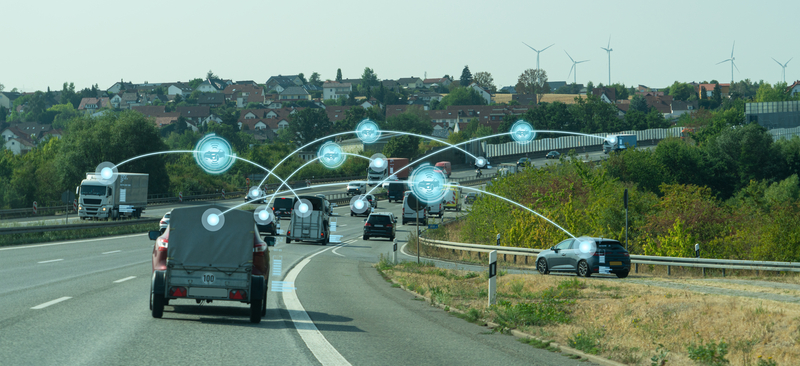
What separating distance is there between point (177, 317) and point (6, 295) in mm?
4499

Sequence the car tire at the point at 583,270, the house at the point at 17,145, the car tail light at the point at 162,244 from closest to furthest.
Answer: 1. the car tail light at the point at 162,244
2. the car tire at the point at 583,270
3. the house at the point at 17,145

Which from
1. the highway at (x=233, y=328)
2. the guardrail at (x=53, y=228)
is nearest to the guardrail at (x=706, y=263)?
the highway at (x=233, y=328)

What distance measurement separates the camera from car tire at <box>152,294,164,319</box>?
1148 centimetres

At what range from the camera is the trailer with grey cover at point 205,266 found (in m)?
11.5

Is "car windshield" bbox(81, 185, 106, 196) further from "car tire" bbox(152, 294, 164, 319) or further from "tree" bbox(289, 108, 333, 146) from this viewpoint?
"tree" bbox(289, 108, 333, 146)

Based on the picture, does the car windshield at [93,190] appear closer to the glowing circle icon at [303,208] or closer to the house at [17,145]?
the glowing circle icon at [303,208]

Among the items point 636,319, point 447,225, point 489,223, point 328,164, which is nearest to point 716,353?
point 636,319

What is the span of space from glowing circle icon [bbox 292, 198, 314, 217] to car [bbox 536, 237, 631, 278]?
17384 mm

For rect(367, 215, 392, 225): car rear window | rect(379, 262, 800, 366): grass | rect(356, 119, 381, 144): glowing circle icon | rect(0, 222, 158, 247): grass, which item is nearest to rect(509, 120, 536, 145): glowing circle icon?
rect(356, 119, 381, 144): glowing circle icon

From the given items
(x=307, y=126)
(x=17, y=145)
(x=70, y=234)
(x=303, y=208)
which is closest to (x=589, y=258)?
(x=303, y=208)

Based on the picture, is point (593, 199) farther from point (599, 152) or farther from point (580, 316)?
point (599, 152)

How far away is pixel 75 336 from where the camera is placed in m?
9.73

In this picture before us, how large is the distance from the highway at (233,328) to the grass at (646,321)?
725 mm

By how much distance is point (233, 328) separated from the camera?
10984 millimetres
